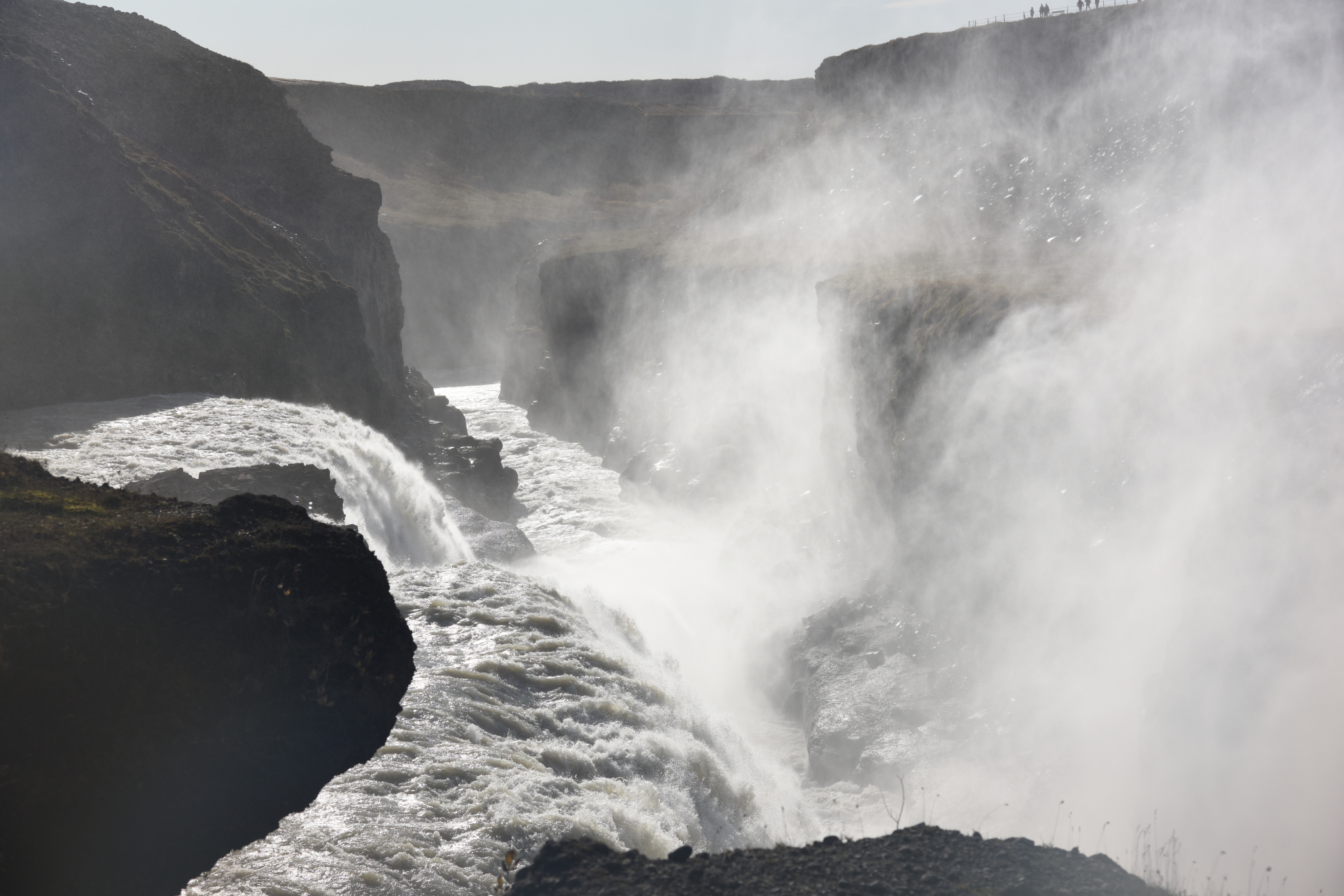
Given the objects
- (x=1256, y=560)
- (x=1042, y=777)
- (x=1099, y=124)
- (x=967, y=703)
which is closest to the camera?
(x=1256, y=560)

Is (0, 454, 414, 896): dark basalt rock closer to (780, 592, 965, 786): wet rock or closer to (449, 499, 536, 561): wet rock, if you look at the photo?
(780, 592, 965, 786): wet rock

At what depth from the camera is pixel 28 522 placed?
490 centimetres

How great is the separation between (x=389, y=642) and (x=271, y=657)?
24.4 inches

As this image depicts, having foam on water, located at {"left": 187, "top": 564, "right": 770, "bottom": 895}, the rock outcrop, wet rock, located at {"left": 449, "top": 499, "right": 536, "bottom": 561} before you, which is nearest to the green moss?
foam on water, located at {"left": 187, "top": 564, "right": 770, "bottom": 895}

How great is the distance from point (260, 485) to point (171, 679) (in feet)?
29.4

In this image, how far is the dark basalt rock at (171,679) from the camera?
4.07 m

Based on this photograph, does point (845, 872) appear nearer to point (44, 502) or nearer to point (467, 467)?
point (44, 502)

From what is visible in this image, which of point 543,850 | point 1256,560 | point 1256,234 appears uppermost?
point 1256,234

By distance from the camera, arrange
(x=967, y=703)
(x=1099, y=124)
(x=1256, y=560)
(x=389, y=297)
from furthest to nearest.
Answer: (x=389, y=297) → (x=1099, y=124) → (x=967, y=703) → (x=1256, y=560)

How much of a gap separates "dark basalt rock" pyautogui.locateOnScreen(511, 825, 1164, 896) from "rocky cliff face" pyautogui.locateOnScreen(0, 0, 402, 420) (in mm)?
15430

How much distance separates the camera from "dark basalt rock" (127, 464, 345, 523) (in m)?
11.8

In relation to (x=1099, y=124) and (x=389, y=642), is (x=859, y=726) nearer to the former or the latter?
(x=389, y=642)

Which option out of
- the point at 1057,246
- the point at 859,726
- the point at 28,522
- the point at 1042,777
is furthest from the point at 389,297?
the point at 28,522

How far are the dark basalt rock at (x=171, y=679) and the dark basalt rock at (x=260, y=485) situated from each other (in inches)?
267
